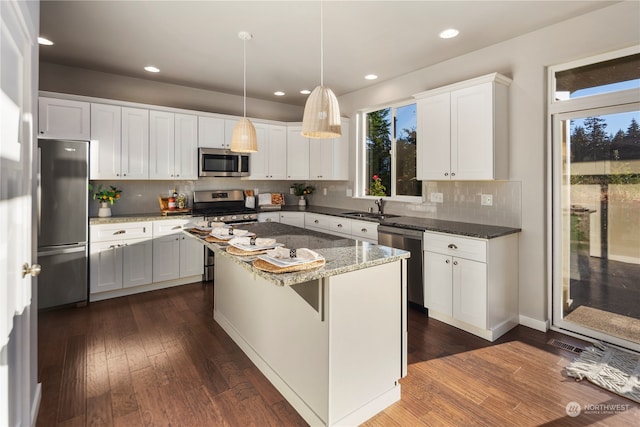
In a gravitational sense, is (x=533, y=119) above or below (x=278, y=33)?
below

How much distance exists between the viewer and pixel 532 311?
3117 millimetres

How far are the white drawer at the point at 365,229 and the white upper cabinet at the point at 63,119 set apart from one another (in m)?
3.27

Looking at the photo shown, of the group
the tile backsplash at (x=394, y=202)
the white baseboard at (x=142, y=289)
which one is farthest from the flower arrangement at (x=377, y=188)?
the white baseboard at (x=142, y=289)

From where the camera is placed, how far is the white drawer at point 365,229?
385 centimetres

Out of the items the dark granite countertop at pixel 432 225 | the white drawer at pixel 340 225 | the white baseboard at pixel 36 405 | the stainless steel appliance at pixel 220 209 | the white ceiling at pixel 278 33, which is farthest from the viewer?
the stainless steel appliance at pixel 220 209

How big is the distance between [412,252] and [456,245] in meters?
0.51

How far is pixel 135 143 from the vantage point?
4.06 m

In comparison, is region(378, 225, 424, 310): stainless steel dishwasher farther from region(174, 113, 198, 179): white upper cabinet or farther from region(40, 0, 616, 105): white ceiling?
region(174, 113, 198, 179): white upper cabinet

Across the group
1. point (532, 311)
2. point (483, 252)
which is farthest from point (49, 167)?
point (532, 311)

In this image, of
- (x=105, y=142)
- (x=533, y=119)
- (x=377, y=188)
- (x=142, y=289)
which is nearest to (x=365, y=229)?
(x=377, y=188)

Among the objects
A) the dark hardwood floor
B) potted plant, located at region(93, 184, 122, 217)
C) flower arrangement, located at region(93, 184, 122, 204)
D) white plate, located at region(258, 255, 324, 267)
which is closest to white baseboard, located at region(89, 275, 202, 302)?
the dark hardwood floor

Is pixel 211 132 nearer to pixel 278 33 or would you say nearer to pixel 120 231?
pixel 120 231

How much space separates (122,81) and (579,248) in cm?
545

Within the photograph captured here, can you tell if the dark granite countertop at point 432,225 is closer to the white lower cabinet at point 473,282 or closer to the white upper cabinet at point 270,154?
the white lower cabinet at point 473,282
